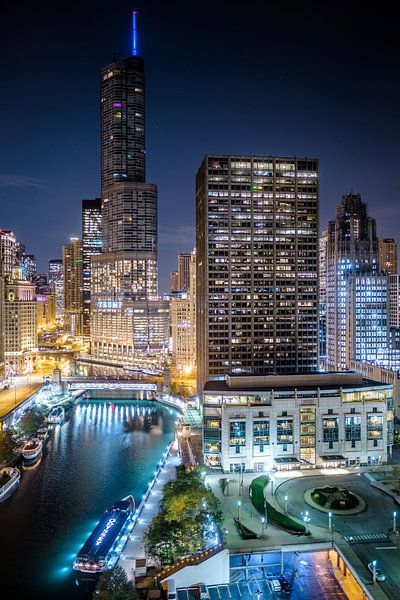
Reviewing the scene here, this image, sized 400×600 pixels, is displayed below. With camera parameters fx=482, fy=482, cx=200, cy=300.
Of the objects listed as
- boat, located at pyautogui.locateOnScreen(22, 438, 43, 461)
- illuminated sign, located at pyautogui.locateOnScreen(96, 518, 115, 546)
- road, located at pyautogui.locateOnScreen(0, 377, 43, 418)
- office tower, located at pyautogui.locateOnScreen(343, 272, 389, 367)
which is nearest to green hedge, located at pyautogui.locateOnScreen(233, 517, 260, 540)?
illuminated sign, located at pyautogui.locateOnScreen(96, 518, 115, 546)

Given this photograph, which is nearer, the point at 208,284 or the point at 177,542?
the point at 177,542

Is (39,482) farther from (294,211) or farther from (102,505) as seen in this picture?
(294,211)

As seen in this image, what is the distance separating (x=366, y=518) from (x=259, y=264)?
2625 inches

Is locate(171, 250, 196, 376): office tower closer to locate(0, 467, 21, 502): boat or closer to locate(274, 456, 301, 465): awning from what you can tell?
locate(0, 467, 21, 502): boat

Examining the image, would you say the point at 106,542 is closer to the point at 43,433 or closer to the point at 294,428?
the point at 294,428

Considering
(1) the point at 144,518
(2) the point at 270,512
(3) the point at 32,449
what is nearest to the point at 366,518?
(2) the point at 270,512

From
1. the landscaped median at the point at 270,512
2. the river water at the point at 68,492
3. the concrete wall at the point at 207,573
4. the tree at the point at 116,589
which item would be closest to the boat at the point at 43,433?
the river water at the point at 68,492

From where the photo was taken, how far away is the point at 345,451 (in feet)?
223

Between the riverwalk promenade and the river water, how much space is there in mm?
3737

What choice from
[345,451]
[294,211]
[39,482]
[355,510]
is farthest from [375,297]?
[39,482]

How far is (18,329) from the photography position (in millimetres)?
179125

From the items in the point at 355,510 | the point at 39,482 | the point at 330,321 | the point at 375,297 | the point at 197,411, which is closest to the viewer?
the point at 355,510

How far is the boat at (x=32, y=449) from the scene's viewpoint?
8476cm

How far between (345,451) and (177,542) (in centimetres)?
3088
